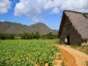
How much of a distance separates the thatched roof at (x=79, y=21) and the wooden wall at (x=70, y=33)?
35.3 inches

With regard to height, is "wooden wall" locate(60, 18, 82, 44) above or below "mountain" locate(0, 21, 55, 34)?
below

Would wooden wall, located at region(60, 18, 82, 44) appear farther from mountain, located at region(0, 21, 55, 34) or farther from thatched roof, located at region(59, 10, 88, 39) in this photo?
mountain, located at region(0, 21, 55, 34)

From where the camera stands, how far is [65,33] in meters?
29.4

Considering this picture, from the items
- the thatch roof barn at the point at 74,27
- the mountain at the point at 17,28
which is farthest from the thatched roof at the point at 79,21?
the mountain at the point at 17,28

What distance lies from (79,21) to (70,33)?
2300 millimetres

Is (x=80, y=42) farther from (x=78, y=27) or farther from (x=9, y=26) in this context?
(x=9, y=26)

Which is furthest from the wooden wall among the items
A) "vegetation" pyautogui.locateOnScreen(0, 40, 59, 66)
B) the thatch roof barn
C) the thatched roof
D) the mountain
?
the mountain

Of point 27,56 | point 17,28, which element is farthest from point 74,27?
point 17,28

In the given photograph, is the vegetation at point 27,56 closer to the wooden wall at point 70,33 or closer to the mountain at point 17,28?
the wooden wall at point 70,33

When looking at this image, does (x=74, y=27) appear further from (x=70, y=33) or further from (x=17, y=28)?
(x=17, y=28)

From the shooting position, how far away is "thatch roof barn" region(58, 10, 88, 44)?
2455 cm

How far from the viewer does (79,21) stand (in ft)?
88.0

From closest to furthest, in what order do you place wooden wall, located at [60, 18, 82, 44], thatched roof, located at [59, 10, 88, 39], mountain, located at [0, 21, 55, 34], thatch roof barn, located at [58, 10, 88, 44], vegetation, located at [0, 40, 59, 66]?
vegetation, located at [0, 40, 59, 66] < thatched roof, located at [59, 10, 88, 39] < thatch roof barn, located at [58, 10, 88, 44] < wooden wall, located at [60, 18, 82, 44] < mountain, located at [0, 21, 55, 34]

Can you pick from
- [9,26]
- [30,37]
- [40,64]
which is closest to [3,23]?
[9,26]
